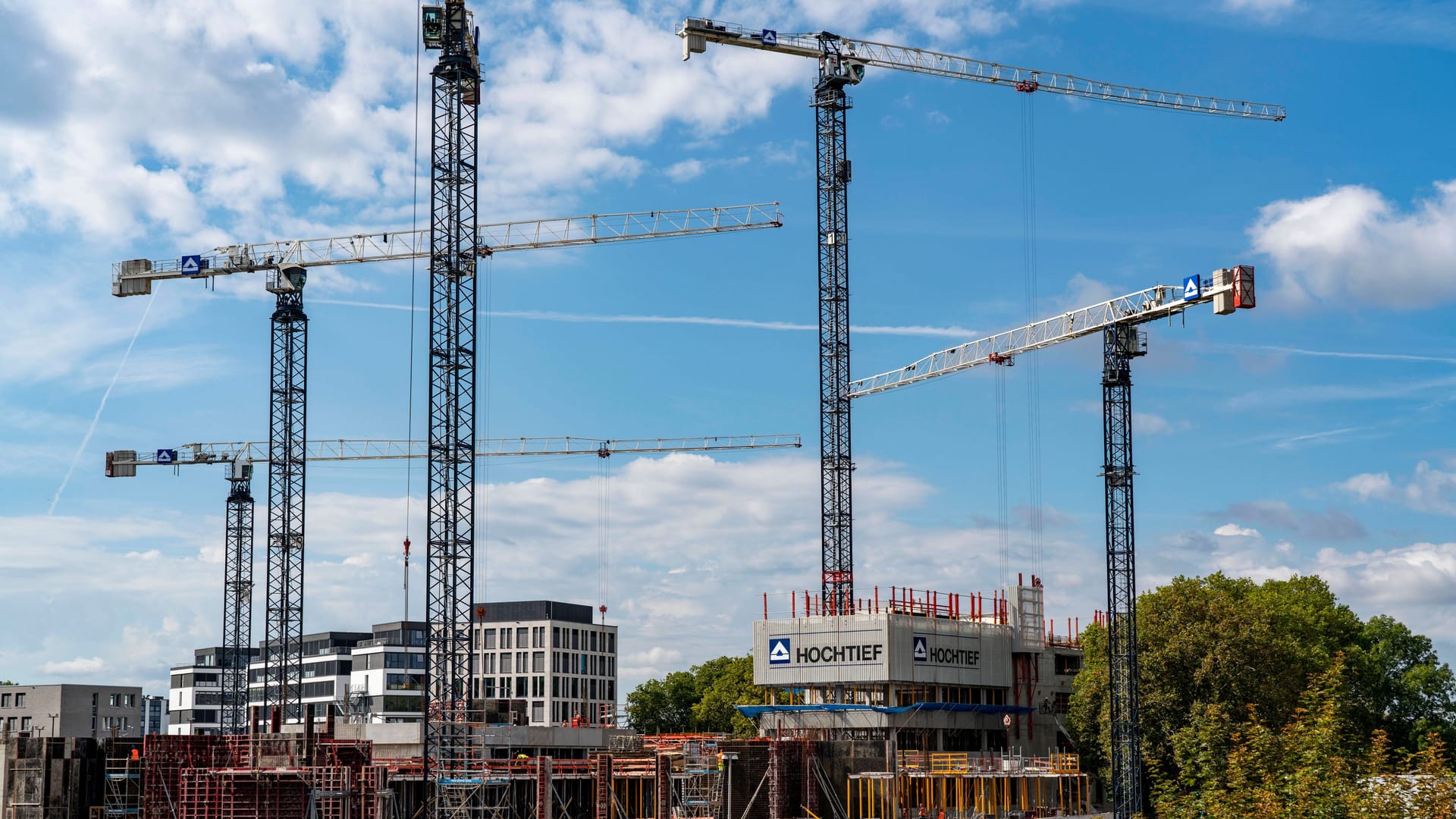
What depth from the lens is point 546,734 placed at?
10681cm

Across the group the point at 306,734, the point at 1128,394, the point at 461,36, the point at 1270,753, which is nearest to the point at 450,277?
the point at 461,36

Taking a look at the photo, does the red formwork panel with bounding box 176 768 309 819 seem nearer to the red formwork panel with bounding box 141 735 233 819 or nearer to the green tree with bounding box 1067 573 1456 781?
the red formwork panel with bounding box 141 735 233 819

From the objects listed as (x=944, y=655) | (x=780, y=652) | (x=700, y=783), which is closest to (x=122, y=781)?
(x=700, y=783)

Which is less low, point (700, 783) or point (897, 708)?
point (897, 708)

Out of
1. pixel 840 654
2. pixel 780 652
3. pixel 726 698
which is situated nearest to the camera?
pixel 840 654

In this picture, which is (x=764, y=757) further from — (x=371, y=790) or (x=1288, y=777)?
(x=1288, y=777)

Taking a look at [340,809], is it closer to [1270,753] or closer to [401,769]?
[401,769]

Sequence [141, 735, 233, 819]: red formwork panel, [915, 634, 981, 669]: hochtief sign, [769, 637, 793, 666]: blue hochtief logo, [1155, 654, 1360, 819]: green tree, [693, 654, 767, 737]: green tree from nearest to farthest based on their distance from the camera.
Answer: [1155, 654, 1360, 819]: green tree < [141, 735, 233, 819]: red formwork panel < [915, 634, 981, 669]: hochtief sign < [769, 637, 793, 666]: blue hochtief logo < [693, 654, 767, 737]: green tree

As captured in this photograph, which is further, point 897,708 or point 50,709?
point 50,709

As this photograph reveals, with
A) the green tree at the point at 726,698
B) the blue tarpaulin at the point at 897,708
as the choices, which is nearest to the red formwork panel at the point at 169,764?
the blue tarpaulin at the point at 897,708

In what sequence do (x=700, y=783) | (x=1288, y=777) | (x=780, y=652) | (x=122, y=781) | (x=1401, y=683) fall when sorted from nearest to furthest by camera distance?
(x=1288, y=777) → (x=700, y=783) → (x=122, y=781) → (x=780, y=652) → (x=1401, y=683)

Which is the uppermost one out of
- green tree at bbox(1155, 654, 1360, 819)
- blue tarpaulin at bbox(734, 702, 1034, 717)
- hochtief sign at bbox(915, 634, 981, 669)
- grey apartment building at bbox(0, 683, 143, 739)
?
hochtief sign at bbox(915, 634, 981, 669)

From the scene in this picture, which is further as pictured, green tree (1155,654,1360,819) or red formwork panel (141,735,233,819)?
red formwork panel (141,735,233,819)

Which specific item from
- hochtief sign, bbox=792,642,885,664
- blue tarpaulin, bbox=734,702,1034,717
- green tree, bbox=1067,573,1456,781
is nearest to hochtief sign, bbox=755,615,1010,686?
hochtief sign, bbox=792,642,885,664
